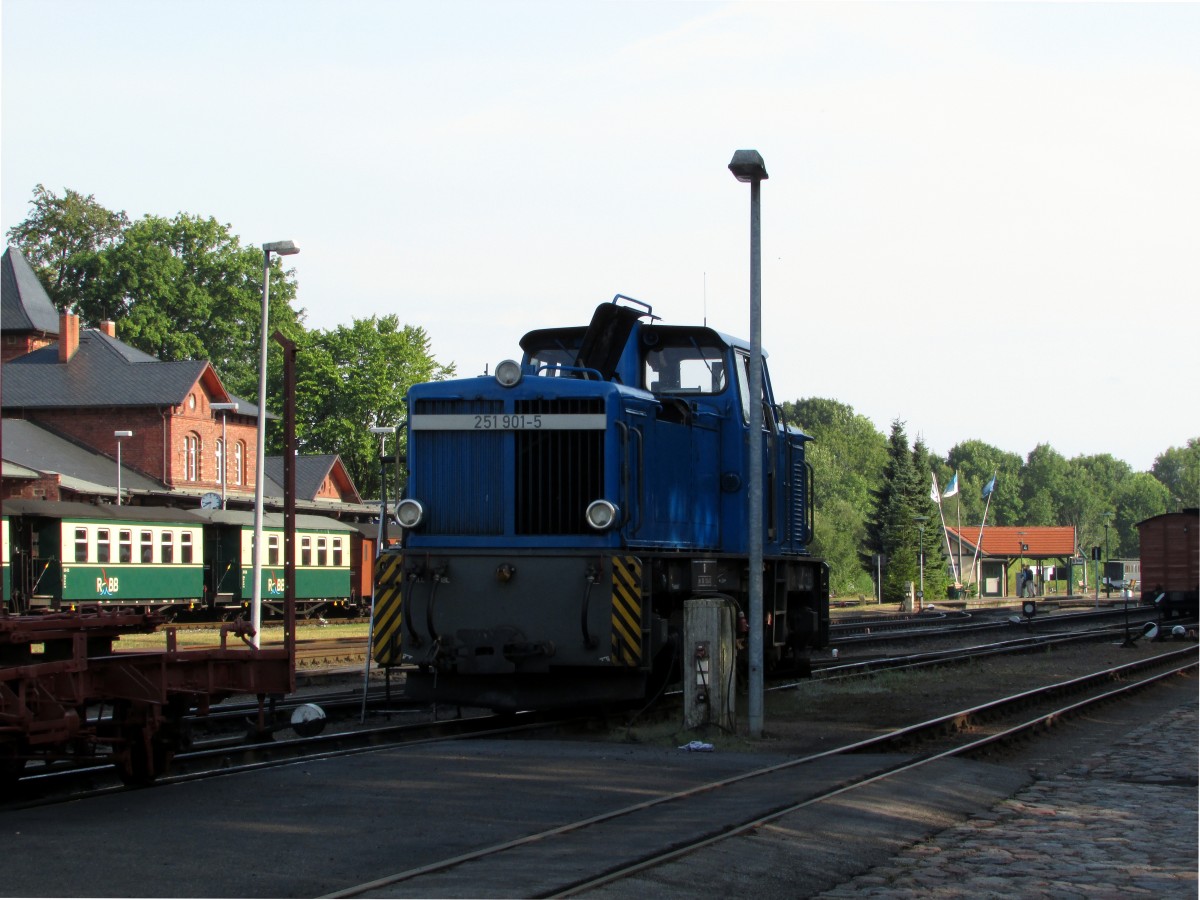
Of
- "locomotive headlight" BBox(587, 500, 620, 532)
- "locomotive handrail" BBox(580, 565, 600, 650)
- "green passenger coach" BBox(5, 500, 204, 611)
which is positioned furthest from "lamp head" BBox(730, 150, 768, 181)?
"green passenger coach" BBox(5, 500, 204, 611)

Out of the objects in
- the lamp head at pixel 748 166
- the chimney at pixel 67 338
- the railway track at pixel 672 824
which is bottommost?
the railway track at pixel 672 824

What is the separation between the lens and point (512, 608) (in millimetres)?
13562

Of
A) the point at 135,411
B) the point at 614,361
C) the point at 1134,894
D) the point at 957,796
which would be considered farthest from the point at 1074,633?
the point at 135,411

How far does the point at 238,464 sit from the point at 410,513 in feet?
198

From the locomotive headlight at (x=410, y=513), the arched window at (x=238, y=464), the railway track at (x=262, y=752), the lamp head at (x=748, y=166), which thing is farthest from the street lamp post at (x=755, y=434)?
the arched window at (x=238, y=464)

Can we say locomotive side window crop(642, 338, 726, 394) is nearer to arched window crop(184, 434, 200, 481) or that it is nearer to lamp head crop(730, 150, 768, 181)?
lamp head crop(730, 150, 768, 181)

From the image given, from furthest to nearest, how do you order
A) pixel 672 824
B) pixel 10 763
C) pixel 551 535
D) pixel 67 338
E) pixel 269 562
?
A: pixel 67 338
pixel 269 562
pixel 551 535
pixel 10 763
pixel 672 824

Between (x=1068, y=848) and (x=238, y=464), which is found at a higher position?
(x=238, y=464)

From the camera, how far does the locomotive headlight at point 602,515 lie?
13.5 metres

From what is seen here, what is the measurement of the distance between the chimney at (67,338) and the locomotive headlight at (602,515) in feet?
202

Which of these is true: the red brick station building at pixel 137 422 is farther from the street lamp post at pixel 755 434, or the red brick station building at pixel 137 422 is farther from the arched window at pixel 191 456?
the street lamp post at pixel 755 434

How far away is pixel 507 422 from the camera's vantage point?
14.1 metres

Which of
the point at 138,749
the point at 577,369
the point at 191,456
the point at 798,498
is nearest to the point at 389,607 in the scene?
the point at 577,369

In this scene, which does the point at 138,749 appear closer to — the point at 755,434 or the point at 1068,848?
the point at 1068,848
